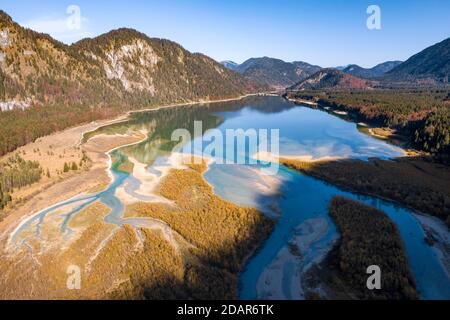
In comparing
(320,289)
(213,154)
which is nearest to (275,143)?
(213,154)

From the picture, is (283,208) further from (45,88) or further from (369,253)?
(45,88)

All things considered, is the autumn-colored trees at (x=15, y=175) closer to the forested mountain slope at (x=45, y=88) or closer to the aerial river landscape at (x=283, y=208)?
the aerial river landscape at (x=283, y=208)

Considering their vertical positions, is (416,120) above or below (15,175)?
above

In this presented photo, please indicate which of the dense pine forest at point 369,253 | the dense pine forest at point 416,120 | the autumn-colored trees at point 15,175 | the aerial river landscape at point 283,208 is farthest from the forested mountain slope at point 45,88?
the dense pine forest at point 416,120

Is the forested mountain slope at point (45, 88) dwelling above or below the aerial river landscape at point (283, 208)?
above

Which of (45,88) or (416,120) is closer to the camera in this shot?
(416,120)

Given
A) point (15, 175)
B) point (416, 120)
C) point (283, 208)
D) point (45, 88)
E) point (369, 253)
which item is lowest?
point (369, 253)

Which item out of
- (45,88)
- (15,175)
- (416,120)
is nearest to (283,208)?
(15,175)

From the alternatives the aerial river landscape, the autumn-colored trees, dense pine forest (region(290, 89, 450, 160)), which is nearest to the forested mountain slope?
the autumn-colored trees

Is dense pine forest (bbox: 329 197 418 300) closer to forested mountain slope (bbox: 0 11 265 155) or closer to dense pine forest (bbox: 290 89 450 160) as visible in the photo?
dense pine forest (bbox: 290 89 450 160)
